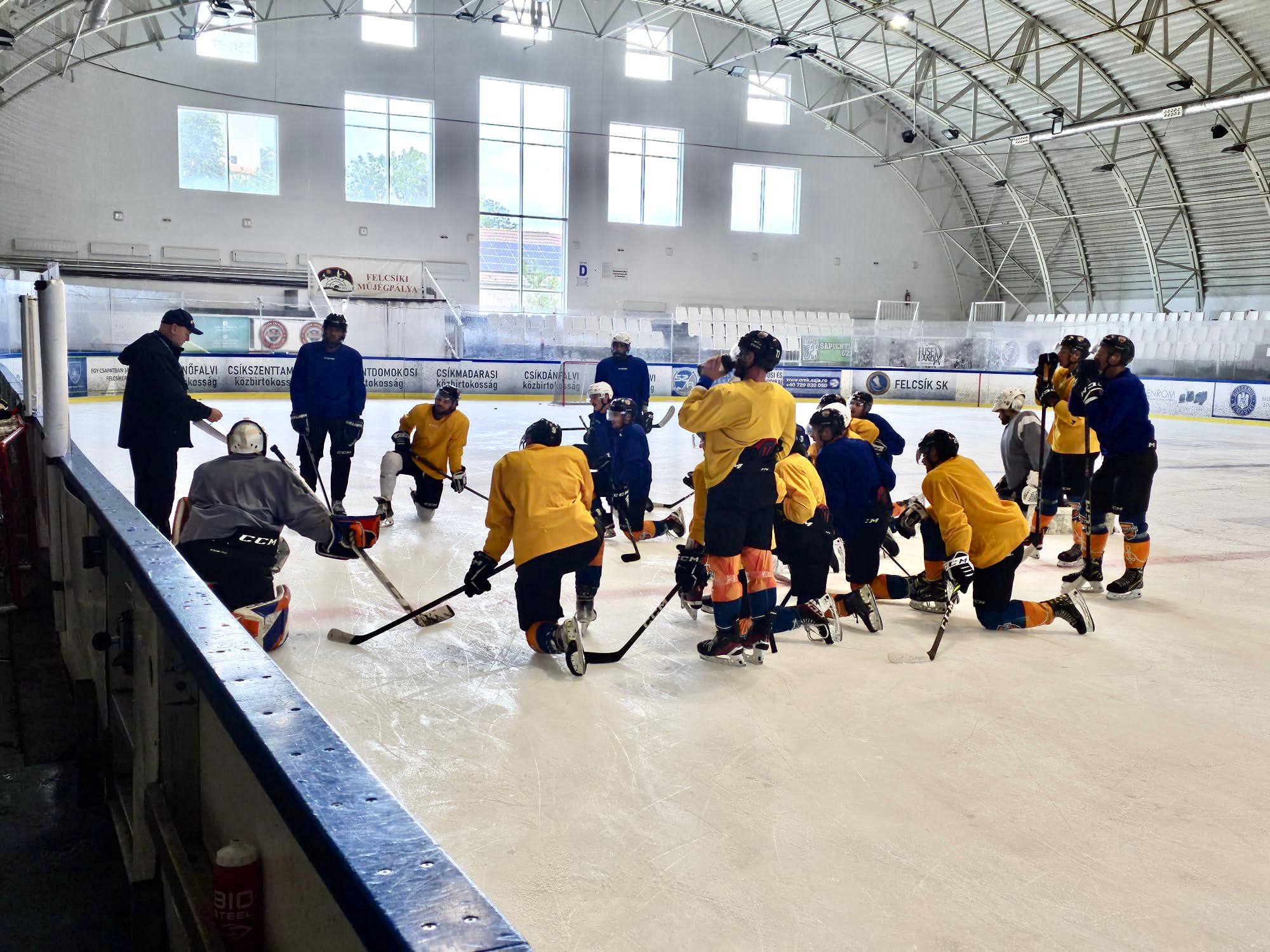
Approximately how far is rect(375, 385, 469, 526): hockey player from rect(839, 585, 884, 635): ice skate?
11.3ft

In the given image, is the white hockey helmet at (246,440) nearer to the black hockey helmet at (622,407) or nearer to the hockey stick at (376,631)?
the hockey stick at (376,631)

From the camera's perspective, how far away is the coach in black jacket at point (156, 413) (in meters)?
5.82

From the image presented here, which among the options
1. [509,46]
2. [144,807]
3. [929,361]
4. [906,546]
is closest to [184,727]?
[144,807]

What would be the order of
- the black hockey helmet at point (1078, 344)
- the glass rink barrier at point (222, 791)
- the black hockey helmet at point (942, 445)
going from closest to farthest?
the glass rink barrier at point (222, 791) → the black hockey helmet at point (942, 445) → the black hockey helmet at point (1078, 344)

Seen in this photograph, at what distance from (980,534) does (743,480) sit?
4.59ft

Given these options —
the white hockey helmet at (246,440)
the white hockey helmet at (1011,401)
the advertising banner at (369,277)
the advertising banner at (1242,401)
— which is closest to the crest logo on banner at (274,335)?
the advertising banner at (369,277)

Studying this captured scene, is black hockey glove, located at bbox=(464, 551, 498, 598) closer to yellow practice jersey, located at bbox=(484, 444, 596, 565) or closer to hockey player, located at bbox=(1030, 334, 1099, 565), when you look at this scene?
yellow practice jersey, located at bbox=(484, 444, 596, 565)

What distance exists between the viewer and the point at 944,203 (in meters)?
30.6

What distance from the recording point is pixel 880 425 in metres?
6.17

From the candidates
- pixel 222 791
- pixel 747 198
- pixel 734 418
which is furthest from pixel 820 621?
pixel 747 198

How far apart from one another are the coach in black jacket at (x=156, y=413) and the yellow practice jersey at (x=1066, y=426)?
542 centimetres

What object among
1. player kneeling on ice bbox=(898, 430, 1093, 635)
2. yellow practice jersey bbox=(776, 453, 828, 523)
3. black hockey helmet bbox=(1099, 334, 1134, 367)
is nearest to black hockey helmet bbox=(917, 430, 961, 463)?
player kneeling on ice bbox=(898, 430, 1093, 635)

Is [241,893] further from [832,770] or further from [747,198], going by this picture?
[747,198]

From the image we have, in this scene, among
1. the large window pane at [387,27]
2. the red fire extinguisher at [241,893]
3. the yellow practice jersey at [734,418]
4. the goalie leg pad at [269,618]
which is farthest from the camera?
the large window pane at [387,27]
